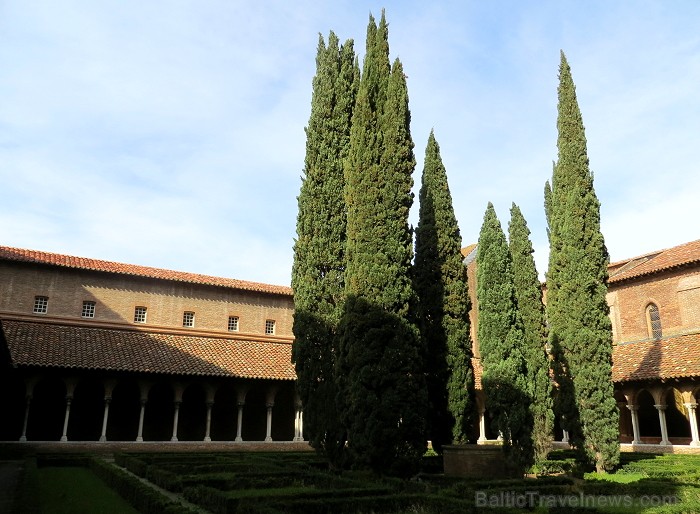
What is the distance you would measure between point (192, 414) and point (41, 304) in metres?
8.28

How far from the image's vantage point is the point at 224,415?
88.6ft

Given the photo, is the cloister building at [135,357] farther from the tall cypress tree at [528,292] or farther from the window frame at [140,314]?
the tall cypress tree at [528,292]

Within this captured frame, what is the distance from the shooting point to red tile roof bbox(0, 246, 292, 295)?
82.4ft

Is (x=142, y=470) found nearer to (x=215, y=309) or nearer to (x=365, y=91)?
(x=365, y=91)

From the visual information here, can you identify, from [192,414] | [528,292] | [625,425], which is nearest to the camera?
[528,292]

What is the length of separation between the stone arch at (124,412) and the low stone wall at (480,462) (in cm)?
1558

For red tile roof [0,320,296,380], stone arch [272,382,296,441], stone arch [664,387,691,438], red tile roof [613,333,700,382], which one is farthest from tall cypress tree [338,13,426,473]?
stone arch [664,387,691,438]

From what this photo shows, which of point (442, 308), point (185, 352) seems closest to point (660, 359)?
point (442, 308)

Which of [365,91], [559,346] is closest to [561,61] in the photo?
[365,91]

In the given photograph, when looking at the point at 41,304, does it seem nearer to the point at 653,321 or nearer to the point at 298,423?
the point at 298,423

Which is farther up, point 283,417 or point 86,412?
point 86,412

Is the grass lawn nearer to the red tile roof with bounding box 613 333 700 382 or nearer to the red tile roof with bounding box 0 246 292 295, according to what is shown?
the red tile roof with bounding box 0 246 292 295

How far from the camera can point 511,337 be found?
15422 mm

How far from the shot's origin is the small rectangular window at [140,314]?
2728 cm
